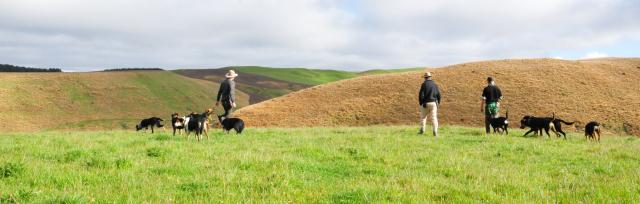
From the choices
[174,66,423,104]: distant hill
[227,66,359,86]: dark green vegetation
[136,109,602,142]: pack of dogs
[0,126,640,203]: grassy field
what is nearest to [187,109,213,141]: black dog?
[136,109,602,142]: pack of dogs

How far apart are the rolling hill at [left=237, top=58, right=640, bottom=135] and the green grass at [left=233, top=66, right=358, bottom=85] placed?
95374 mm

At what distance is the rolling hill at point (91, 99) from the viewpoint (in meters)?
62.2

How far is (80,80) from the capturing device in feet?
265

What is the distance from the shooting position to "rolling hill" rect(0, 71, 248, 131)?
6219 centimetres

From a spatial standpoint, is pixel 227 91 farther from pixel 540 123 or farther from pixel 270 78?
pixel 270 78

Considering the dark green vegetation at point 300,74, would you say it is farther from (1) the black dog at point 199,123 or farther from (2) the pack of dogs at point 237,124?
(1) the black dog at point 199,123

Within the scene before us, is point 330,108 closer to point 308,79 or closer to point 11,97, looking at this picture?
point 11,97

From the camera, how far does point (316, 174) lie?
367 inches

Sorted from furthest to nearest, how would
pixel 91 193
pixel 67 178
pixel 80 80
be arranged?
pixel 80 80, pixel 67 178, pixel 91 193

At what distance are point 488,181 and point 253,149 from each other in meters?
6.36

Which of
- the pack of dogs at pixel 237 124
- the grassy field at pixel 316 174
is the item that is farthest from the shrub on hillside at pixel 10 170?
the pack of dogs at pixel 237 124

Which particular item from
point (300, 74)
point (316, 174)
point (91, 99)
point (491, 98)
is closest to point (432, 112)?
point (491, 98)

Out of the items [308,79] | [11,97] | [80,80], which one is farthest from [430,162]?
[308,79]

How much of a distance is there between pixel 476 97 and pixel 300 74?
4911 inches
